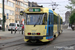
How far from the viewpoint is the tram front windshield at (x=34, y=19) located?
1248cm

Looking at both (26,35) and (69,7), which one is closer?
(26,35)

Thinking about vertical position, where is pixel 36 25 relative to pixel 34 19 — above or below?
below

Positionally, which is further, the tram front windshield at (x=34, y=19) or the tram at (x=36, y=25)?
the tram front windshield at (x=34, y=19)

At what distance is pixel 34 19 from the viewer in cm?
1252

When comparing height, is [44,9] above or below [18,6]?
below

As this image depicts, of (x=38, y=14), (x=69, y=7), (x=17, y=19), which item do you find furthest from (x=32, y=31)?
(x=17, y=19)

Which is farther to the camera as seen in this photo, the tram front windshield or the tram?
the tram front windshield

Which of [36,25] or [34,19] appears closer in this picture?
[36,25]

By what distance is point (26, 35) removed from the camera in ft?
40.9

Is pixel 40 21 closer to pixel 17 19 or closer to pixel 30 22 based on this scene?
pixel 30 22

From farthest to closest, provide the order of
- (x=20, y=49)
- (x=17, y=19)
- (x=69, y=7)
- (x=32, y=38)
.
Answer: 1. (x=17, y=19)
2. (x=69, y=7)
3. (x=32, y=38)
4. (x=20, y=49)

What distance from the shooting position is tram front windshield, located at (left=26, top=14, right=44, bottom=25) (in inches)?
492

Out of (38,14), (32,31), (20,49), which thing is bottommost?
(20,49)

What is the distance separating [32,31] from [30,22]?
696 millimetres
